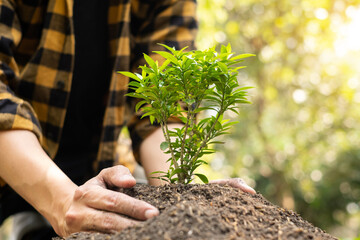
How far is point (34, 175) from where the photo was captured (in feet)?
4.80

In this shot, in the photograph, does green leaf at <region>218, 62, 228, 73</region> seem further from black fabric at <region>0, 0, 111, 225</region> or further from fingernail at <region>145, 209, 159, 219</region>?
black fabric at <region>0, 0, 111, 225</region>

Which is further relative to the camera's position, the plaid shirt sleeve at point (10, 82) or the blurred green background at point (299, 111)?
the blurred green background at point (299, 111)

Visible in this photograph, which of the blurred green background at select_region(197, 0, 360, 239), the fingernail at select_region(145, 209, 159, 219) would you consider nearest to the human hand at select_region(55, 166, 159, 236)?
the fingernail at select_region(145, 209, 159, 219)

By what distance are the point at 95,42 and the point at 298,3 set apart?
8196 millimetres

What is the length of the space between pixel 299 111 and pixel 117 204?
10814 millimetres

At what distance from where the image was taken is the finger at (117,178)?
1.16 metres

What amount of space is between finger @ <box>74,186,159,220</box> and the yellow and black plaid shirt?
882mm

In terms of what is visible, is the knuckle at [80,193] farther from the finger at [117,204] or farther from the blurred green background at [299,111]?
the blurred green background at [299,111]

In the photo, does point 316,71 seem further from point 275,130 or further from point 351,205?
point 351,205

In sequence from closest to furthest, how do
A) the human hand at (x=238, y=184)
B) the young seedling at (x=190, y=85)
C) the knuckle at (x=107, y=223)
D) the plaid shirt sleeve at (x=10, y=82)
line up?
the knuckle at (x=107, y=223)
the young seedling at (x=190, y=85)
the human hand at (x=238, y=184)
the plaid shirt sleeve at (x=10, y=82)

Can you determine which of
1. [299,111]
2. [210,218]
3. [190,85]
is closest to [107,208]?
[210,218]

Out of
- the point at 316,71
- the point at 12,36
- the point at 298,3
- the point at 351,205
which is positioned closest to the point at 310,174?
the point at 351,205

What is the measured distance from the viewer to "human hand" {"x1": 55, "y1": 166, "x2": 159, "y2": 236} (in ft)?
3.44

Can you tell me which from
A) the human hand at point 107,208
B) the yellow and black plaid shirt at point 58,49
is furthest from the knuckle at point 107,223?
the yellow and black plaid shirt at point 58,49
